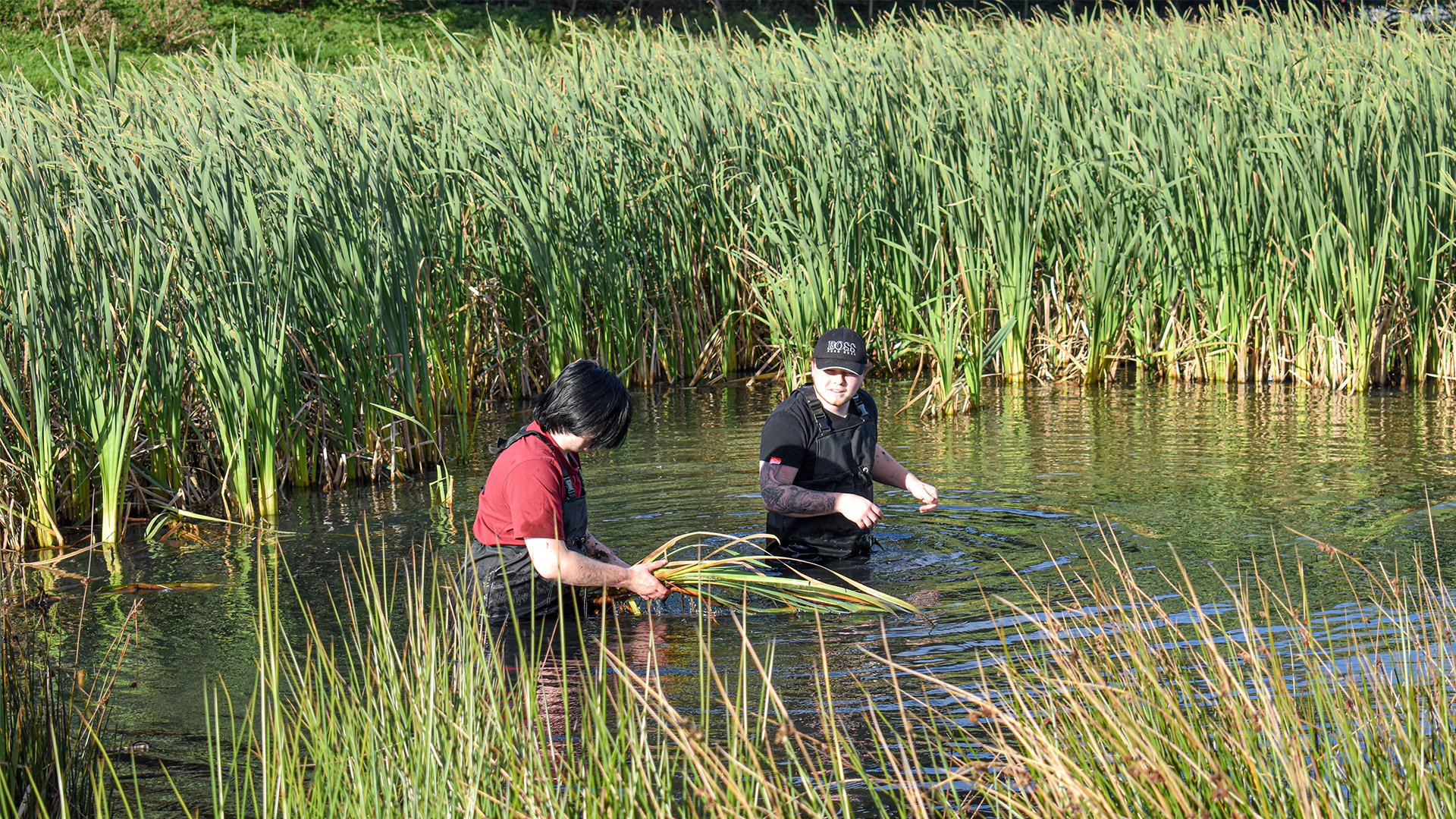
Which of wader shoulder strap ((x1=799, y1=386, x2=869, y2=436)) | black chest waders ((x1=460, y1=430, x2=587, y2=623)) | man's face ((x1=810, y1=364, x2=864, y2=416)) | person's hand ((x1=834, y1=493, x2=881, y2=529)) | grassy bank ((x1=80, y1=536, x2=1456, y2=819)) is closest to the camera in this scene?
grassy bank ((x1=80, y1=536, x2=1456, y2=819))

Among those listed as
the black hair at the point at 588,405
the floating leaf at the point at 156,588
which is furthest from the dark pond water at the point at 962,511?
the black hair at the point at 588,405

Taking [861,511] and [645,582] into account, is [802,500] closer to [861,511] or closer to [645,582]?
[861,511]

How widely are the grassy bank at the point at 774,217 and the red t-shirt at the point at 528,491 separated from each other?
2376 millimetres

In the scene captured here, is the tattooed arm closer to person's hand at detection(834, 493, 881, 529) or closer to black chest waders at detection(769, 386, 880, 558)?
person's hand at detection(834, 493, 881, 529)

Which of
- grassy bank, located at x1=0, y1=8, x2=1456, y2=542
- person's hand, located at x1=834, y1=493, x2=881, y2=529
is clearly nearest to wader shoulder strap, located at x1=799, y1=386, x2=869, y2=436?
person's hand, located at x1=834, y1=493, x2=881, y2=529

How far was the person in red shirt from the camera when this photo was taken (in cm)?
432

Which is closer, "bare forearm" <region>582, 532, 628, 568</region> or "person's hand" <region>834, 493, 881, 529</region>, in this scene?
"bare forearm" <region>582, 532, 628, 568</region>

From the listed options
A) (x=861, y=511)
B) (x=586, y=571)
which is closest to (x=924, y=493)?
(x=861, y=511)

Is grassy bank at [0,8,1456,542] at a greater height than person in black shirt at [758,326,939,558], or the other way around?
grassy bank at [0,8,1456,542]

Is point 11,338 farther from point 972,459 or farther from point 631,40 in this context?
point 631,40

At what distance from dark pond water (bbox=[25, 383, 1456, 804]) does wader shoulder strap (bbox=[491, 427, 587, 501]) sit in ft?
2.03

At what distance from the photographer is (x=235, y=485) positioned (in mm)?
6531

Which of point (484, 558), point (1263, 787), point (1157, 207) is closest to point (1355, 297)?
point (1157, 207)

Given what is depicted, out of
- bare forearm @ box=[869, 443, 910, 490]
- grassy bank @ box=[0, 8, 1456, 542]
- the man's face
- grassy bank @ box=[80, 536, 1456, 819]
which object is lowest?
grassy bank @ box=[80, 536, 1456, 819]
